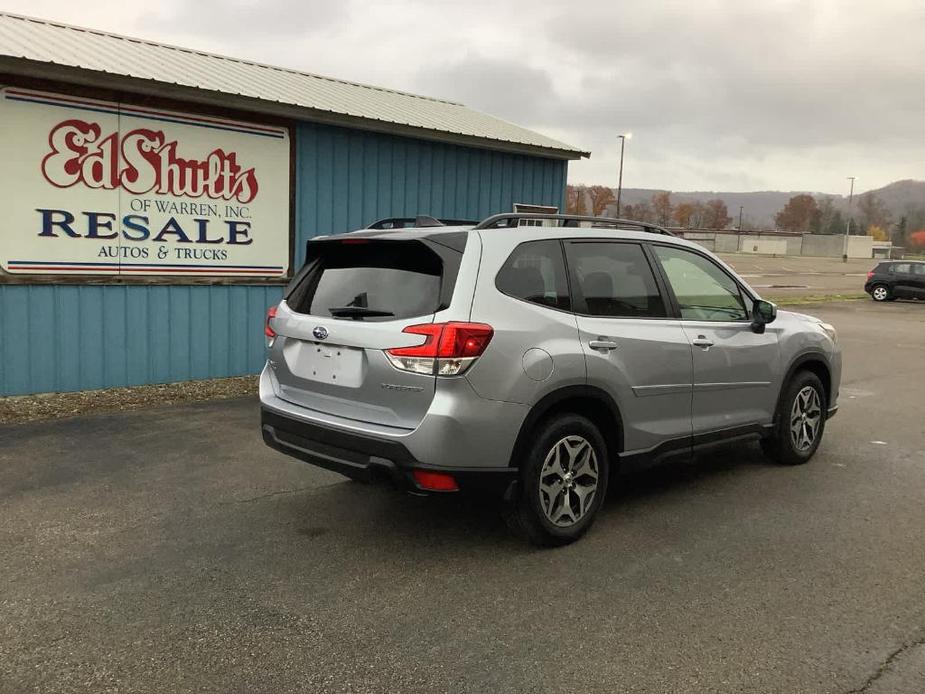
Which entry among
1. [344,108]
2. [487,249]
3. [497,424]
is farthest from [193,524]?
[344,108]

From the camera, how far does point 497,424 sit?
391 cm

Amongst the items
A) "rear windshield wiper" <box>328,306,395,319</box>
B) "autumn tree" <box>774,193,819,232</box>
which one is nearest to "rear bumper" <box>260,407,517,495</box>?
"rear windshield wiper" <box>328,306,395,319</box>

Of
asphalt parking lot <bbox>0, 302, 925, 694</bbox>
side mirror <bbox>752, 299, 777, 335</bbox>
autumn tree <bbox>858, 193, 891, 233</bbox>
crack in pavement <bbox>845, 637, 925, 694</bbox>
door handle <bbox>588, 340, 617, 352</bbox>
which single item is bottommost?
asphalt parking lot <bbox>0, 302, 925, 694</bbox>

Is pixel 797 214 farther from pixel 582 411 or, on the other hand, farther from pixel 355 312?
pixel 355 312

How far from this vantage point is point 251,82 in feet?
33.6

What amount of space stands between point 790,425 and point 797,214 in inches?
7368

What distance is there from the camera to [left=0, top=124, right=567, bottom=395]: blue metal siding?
8125 mm

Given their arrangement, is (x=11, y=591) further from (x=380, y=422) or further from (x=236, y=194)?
(x=236, y=194)

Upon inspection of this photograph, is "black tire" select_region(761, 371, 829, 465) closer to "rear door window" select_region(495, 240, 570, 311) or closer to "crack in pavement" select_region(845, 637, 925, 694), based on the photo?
"rear door window" select_region(495, 240, 570, 311)

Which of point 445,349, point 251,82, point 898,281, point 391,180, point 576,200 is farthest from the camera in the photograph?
point 576,200

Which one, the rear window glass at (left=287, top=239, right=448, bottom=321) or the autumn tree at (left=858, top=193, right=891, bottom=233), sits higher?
the autumn tree at (left=858, top=193, right=891, bottom=233)

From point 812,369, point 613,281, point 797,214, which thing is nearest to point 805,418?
point 812,369

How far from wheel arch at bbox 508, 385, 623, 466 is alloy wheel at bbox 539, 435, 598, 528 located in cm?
17

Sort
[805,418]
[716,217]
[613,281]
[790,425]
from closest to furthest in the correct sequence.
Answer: [613,281] < [790,425] < [805,418] < [716,217]
